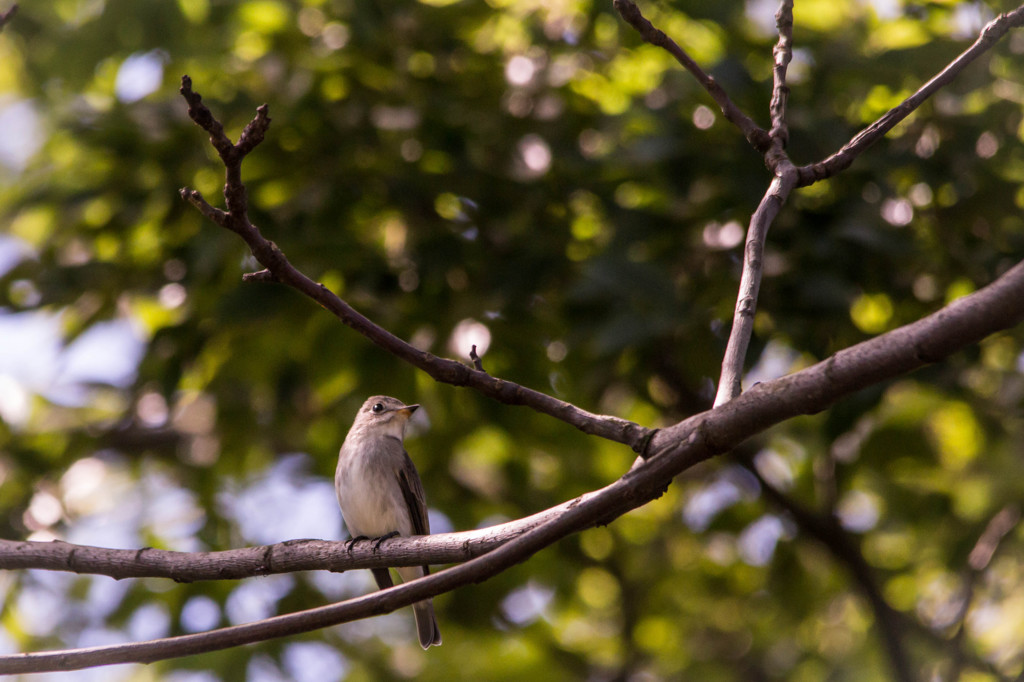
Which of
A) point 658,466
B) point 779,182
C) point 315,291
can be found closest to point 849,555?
point 779,182

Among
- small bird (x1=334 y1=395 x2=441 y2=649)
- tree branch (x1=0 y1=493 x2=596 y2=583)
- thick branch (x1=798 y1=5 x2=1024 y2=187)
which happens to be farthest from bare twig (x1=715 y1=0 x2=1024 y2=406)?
small bird (x1=334 y1=395 x2=441 y2=649)

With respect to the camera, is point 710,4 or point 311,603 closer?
point 710,4

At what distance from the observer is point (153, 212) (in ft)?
19.2

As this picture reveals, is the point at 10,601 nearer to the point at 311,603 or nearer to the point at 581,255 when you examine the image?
the point at 311,603

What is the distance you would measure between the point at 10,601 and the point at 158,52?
3825 mm

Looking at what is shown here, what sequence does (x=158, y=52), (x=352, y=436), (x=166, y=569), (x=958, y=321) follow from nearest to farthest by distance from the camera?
(x=958, y=321) → (x=166, y=569) → (x=158, y=52) → (x=352, y=436)

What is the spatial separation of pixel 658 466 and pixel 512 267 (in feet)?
10.4

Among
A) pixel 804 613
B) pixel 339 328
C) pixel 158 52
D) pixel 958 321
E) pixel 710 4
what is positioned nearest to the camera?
pixel 958 321

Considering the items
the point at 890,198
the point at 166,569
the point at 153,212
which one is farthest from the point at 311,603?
the point at 890,198

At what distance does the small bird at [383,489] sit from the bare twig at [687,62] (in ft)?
10.3

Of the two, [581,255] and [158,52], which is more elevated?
[158,52]

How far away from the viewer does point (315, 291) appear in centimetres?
253

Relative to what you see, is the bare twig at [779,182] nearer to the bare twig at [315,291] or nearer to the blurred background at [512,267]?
the bare twig at [315,291]

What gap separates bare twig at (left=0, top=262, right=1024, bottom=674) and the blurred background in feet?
7.39
